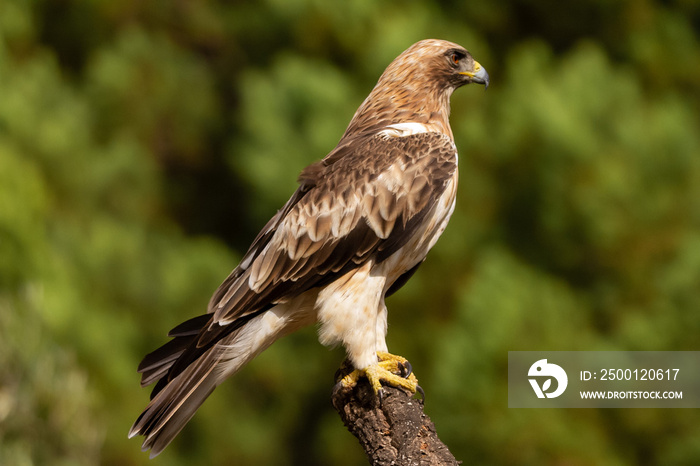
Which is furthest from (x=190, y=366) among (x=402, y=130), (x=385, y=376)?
(x=402, y=130)

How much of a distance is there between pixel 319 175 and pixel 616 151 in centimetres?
694

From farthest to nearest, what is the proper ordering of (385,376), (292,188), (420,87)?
(292,188)
(420,87)
(385,376)

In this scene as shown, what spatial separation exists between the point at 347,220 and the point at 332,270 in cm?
26

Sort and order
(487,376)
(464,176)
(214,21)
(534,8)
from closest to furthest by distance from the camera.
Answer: (487,376) < (464,176) < (534,8) < (214,21)

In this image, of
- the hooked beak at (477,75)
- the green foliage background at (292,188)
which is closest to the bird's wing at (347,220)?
the hooked beak at (477,75)

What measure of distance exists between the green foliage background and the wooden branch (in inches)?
170

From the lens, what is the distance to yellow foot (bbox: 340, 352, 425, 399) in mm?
3980

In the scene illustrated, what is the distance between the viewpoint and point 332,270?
4098 millimetres

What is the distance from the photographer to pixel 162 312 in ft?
37.6

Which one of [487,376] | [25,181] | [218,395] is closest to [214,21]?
[25,181]

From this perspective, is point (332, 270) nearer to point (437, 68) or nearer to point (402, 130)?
point (402, 130)

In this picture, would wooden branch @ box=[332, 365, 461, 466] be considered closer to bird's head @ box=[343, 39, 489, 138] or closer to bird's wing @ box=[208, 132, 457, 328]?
bird's wing @ box=[208, 132, 457, 328]

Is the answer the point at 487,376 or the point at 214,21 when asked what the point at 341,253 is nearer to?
the point at 487,376

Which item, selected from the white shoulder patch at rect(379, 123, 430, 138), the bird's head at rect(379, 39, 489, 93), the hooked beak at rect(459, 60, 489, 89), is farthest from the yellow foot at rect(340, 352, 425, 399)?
the hooked beak at rect(459, 60, 489, 89)
